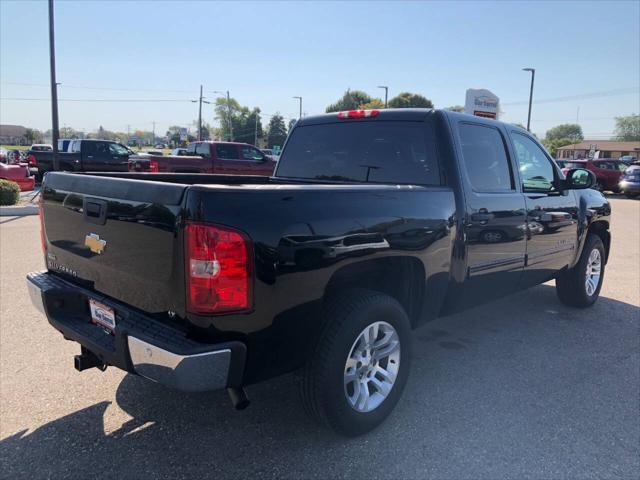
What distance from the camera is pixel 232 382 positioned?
7.45ft

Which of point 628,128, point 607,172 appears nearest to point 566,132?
point 628,128

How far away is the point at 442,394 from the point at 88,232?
2.57m

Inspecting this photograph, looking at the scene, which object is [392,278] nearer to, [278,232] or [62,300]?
[278,232]

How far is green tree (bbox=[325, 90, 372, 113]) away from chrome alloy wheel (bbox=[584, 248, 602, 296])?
63.0 meters

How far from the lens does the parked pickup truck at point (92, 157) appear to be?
19969 millimetres

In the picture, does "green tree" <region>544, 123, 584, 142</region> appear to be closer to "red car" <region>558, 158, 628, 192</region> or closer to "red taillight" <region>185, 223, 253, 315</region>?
"red car" <region>558, 158, 628, 192</region>

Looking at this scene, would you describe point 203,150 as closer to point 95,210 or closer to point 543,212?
point 543,212

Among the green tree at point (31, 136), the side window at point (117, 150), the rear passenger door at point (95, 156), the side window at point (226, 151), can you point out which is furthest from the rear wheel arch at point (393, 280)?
the green tree at point (31, 136)

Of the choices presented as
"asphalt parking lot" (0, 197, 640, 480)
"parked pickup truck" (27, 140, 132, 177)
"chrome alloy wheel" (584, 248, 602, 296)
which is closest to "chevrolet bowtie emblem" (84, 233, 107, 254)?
"asphalt parking lot" (0, 197, 640, 480)

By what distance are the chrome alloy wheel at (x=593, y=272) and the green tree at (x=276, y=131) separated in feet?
249

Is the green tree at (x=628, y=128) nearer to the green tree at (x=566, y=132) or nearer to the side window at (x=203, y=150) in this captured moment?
the green tree at (x=566, y=132)

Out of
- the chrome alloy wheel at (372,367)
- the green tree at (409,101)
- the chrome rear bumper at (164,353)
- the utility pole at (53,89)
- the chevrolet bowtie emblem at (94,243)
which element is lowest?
the chrome alloy wheel at (372,367)

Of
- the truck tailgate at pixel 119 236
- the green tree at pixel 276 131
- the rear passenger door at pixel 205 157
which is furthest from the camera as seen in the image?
the green tree at pixel 276 131

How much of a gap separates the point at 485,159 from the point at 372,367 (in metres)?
1.98
